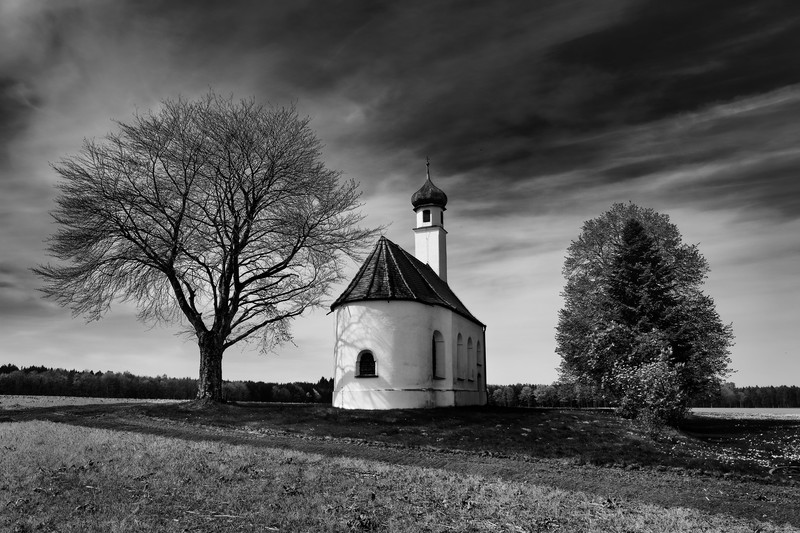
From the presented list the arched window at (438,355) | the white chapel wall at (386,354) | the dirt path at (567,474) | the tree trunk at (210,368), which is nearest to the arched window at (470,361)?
the arched window at (438,355)

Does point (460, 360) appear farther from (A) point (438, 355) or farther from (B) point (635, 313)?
(B) point (635, 313)

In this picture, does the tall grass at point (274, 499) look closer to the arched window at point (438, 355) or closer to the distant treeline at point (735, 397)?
the arched window at point (438, 355)

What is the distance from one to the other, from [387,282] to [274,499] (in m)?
18.4

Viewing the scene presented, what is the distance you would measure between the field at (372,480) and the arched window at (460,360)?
12453mm

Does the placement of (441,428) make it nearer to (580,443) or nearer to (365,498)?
(580,443)

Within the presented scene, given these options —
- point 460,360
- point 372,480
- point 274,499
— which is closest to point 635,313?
point 460,360

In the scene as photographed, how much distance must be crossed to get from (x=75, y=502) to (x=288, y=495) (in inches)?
122

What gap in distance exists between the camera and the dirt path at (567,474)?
33.8ft

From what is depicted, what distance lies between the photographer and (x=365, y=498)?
29.4ft

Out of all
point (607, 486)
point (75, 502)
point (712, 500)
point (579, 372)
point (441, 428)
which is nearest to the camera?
point (75, 502)

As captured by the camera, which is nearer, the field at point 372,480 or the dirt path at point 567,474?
the field at point 372,480

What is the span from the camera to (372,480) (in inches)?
403

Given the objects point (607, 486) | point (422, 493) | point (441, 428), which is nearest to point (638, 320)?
point (441, 428)

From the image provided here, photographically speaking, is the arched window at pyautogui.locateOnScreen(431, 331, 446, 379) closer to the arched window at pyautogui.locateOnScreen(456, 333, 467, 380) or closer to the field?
the arched window at pyautogui.locateOnScreen(456, 333, 467, 380)
